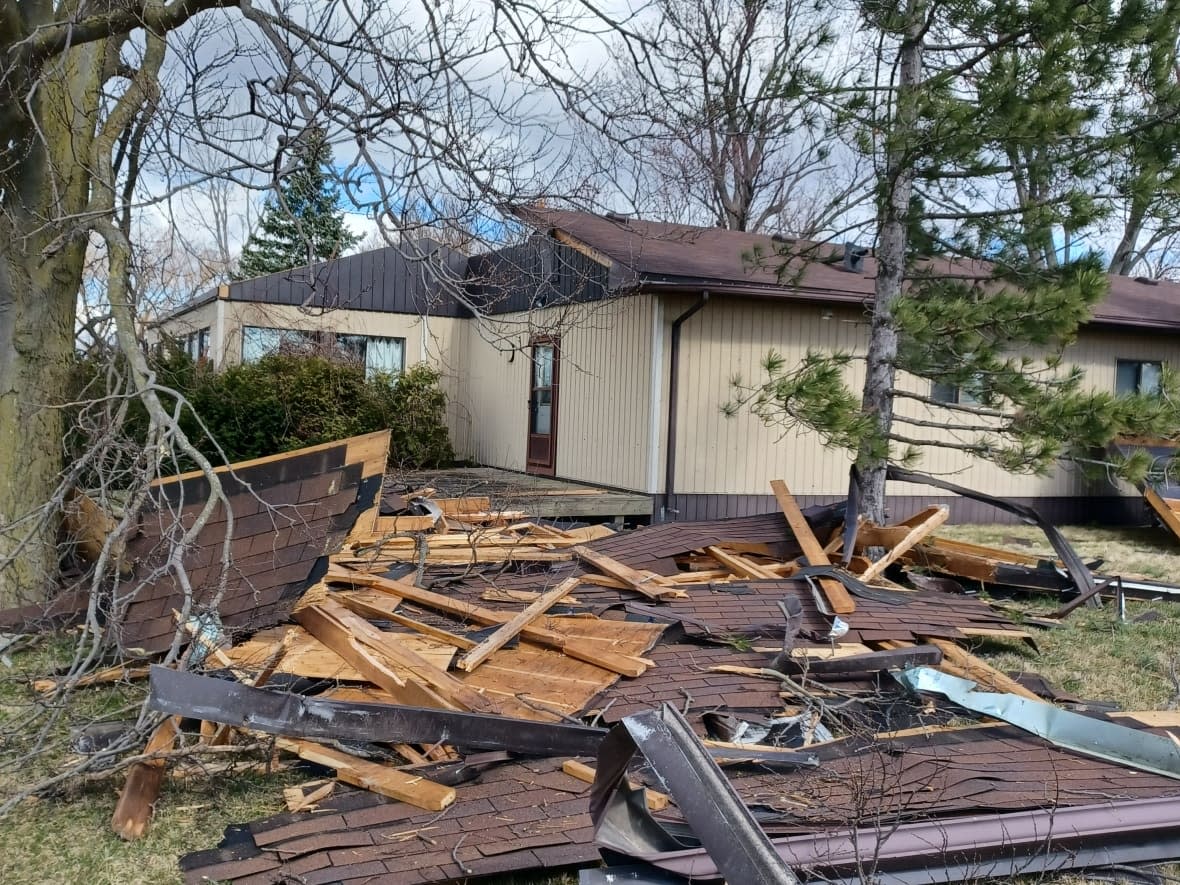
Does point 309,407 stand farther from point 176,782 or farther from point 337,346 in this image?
point 176,782

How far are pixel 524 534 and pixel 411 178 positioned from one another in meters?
4.31

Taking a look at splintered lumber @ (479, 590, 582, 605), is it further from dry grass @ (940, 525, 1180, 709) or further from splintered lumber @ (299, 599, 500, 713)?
dry grass @ (940, 525, 1180, 709)

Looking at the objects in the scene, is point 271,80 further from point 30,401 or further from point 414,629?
point 414,629

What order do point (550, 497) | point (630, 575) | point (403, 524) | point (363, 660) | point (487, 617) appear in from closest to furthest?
1. point (363, 660)
2. point (487, 617)
3. point (630, 575)
4. point (403, 524)
5. point (550, 497)

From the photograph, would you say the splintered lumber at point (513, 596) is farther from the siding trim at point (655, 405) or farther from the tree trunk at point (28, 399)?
the siding trim at point (655, 405)

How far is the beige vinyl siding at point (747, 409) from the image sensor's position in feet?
40.8

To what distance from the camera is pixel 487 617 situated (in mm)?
6711

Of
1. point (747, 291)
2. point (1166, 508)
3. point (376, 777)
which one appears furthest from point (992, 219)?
point (376, 777)

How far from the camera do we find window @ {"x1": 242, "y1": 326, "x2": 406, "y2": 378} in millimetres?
16938

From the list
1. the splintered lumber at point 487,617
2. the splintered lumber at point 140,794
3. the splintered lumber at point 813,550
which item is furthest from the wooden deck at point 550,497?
the splintered lumber at point 140,794

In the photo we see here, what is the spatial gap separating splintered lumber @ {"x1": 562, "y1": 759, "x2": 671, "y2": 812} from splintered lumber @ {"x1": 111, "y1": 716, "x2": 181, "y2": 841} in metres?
1.83

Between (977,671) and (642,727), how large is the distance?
4.46 m

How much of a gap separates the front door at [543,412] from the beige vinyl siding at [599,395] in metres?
0.18

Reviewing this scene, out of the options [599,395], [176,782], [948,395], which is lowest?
[176,782]
